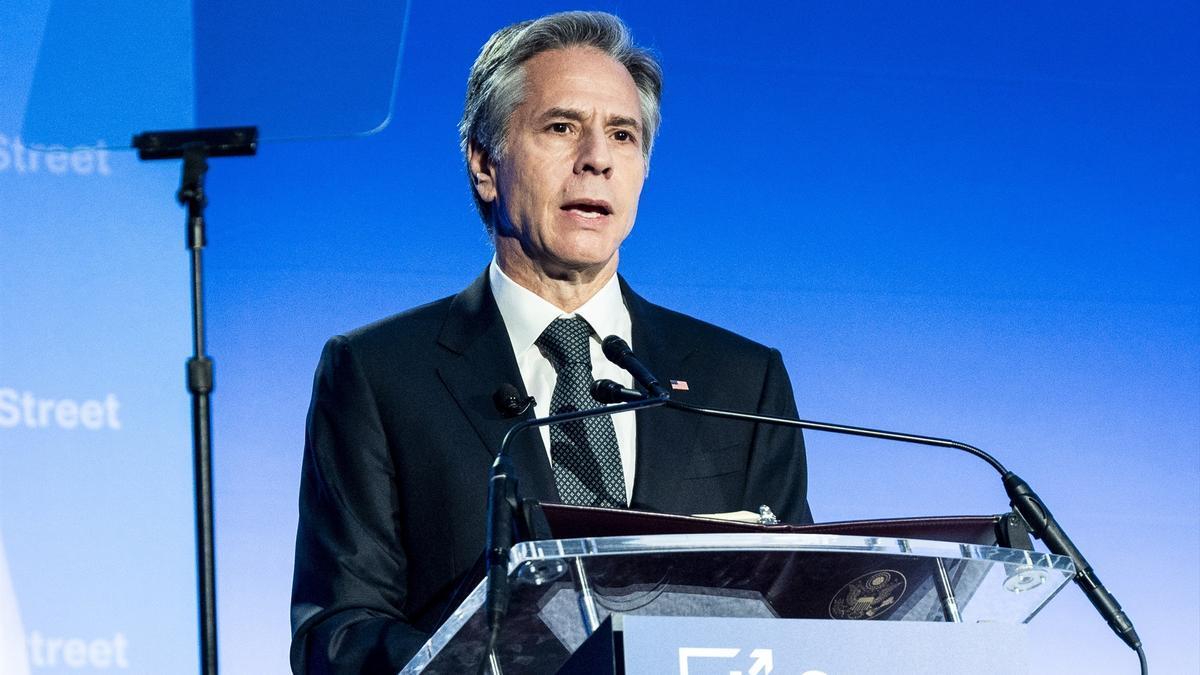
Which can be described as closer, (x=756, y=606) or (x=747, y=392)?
(x=756, y=606)

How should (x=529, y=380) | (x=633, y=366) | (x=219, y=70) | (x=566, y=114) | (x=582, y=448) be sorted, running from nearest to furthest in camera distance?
(x=633, y=366) < (x=219, y=70) < (x=582, y=448) < (x=529, y=380) < (x=566, y=114)

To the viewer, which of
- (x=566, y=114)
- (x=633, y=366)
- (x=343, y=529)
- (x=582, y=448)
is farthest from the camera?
→ (x=566, y=114)

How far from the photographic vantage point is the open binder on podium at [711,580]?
1.30 m

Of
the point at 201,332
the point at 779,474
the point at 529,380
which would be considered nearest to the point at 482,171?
the point at 529,380

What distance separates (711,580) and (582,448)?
84 centimetres

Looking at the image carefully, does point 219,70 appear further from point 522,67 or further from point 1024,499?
point 1024,499

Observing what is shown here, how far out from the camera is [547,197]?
2.42 m

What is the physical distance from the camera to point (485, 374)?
2.29 meters

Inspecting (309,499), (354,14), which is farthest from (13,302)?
(354,14)

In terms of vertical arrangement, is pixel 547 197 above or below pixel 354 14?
below

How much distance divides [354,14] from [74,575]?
1.27m

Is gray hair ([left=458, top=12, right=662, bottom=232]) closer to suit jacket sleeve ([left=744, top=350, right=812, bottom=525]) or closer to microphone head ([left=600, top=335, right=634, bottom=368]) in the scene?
suit jacket sleeve ([left=744, top=350, right=812, bottom=525])

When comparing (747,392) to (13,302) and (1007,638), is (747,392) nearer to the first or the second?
(1007,638)

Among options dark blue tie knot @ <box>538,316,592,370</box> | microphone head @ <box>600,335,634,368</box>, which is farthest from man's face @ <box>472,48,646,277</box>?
microphone head @ <box>600,335,634,368</box>
